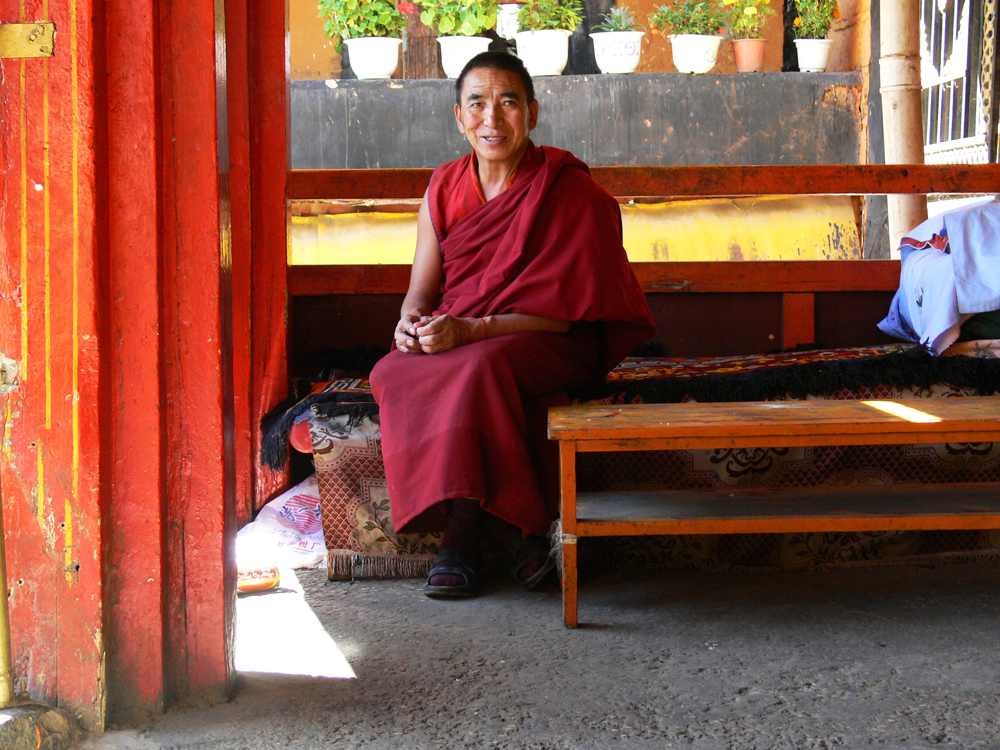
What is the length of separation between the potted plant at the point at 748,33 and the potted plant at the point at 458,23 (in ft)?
5.85

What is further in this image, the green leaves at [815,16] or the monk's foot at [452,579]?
the green leaves at [815,16]

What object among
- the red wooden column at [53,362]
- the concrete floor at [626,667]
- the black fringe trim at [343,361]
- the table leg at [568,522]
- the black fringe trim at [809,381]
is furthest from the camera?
the black fringe trim at [343,361]

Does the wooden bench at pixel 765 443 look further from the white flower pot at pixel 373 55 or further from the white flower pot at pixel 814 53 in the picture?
the white flower pot at pixel 814 53

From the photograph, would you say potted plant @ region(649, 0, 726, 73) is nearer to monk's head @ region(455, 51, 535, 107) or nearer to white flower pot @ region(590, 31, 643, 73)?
white flower pot @ region(590, 31, 643, 73)

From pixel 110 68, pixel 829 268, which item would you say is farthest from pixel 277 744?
pixel 829 268

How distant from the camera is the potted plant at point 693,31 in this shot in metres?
6.50

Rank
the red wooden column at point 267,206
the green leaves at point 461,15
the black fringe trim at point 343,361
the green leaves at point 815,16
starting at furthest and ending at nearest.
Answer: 1. the green leaves at point 815,16
2. the green leaves at point 461,15
3. the black fringe trim at point 343,361
4. the red wooden column at point 267,206

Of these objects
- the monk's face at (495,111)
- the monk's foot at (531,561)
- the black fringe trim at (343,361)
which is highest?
the monk's face at (495,111)

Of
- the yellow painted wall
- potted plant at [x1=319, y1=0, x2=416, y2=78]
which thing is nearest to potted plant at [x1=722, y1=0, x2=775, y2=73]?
the yellow painted wall

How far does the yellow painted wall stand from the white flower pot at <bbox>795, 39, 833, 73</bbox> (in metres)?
1.05

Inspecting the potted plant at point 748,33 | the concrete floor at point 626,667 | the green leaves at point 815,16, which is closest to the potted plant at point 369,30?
the potted plant at point 748,33

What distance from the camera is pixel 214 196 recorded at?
5.45 feet

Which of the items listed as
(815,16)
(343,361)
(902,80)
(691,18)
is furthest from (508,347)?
(815,16)

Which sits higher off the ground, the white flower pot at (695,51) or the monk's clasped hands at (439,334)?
the white flower pot at (695,51)
